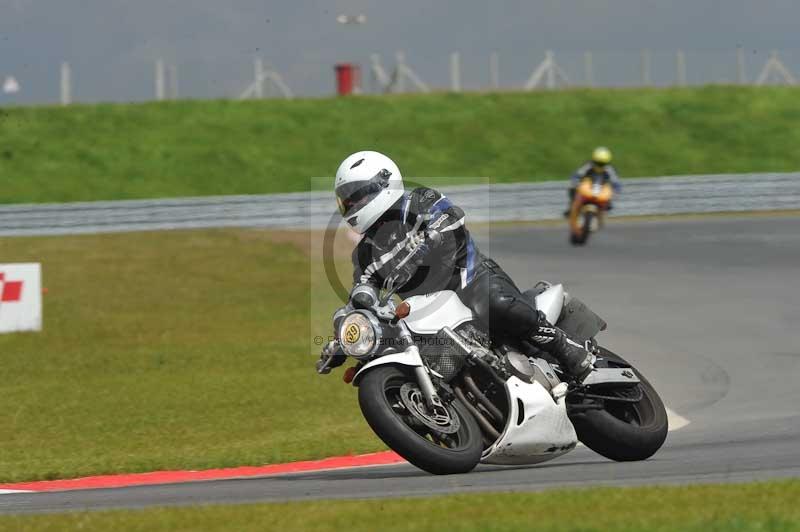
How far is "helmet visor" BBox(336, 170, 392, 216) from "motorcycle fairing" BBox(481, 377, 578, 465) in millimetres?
1300

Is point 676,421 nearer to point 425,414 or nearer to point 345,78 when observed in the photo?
point 425,414

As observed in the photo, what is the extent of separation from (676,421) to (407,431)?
4652 mm

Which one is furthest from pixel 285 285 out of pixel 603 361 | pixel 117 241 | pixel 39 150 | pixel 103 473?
pixel 39 150

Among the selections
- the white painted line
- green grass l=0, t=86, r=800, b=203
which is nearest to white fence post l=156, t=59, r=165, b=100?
green grass l=0, t=86, r=800, b=203

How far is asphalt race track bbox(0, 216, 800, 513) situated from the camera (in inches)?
302

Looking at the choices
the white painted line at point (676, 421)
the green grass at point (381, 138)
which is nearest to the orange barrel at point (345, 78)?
the green grass at point (381, 138)

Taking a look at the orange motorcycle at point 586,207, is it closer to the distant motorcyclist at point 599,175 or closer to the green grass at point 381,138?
the distant motorcyclist at point 599,175

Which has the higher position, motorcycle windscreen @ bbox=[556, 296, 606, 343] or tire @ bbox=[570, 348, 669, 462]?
motorcycle windscreen @ bbox=[556, 296, 606, 343]

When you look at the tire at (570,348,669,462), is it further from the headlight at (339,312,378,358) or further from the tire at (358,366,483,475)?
the headlight at (339,312,378,358)

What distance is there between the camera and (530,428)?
25.8ft

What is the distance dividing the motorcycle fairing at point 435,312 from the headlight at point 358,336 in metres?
0.30

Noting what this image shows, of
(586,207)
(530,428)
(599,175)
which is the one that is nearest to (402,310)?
(530,428)

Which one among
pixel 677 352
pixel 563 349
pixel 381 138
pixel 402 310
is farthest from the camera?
pixel 381 138

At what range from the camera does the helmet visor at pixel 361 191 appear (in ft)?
25.8
